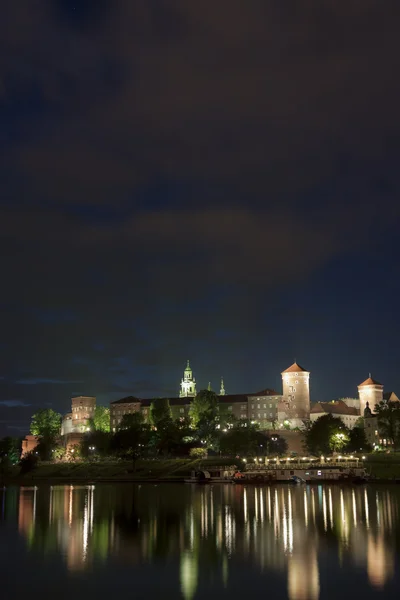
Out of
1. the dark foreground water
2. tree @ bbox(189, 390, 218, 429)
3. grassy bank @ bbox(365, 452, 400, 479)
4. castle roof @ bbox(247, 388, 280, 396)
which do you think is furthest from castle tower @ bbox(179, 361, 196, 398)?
the dark foreground water

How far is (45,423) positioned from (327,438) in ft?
219

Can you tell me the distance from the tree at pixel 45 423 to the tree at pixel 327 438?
5809 cm

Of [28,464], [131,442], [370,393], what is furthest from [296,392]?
[28,464]

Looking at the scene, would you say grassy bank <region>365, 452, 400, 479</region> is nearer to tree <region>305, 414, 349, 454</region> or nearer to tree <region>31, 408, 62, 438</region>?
tree <region>305, 414, 349, 454</region>

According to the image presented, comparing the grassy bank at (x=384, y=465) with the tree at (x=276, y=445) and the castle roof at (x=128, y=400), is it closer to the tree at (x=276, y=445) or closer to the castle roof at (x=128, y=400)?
the tree at (x=276, y=445)

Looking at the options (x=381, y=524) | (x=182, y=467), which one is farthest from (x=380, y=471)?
(x=381, y=524)

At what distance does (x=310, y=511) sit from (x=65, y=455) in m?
90.5

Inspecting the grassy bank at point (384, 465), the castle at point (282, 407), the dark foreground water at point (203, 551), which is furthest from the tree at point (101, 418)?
the dark foreground water at point (203, 551)

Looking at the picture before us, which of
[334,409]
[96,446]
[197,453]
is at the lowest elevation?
[197,453]

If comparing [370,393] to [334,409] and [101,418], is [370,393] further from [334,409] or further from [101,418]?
[101,418]

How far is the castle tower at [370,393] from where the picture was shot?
137750 millimetres

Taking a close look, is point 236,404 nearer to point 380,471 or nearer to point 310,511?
point 380,471

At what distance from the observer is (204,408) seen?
387ft

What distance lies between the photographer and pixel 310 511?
3956cm
